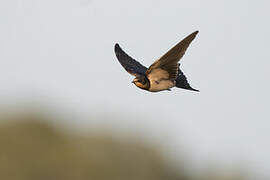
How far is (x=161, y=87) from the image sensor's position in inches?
368

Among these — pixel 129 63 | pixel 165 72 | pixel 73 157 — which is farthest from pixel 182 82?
pixel 73 157

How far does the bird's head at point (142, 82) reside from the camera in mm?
9318

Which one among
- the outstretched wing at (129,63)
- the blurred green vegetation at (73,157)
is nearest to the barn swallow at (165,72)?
the outstretched wing at (129,63)

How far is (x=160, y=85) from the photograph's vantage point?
9375 mm

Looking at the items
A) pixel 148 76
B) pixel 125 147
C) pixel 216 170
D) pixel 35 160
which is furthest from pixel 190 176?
pixel 148 76

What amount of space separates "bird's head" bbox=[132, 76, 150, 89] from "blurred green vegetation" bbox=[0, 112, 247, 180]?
17.3 m

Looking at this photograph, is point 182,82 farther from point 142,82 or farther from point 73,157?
point 73,157

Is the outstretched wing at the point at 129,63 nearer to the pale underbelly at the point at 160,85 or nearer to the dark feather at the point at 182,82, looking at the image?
the dark feather at the point at 182,82

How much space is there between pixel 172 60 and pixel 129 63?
1.38 metres

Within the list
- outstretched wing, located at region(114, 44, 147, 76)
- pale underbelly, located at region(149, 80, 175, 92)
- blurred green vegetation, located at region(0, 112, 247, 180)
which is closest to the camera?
pale underbelly, located at region(149, 80, 175, 92)

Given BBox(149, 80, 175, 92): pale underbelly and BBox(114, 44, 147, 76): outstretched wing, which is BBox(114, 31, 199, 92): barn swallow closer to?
BBox(149, 80, 175, 92): pale underbelly

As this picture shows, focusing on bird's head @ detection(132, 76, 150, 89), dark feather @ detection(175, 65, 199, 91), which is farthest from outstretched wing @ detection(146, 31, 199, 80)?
dark feather @ detection(175, 65, 199, 91)

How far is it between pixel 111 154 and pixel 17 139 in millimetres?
3045

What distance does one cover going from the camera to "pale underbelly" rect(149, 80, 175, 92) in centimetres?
931
